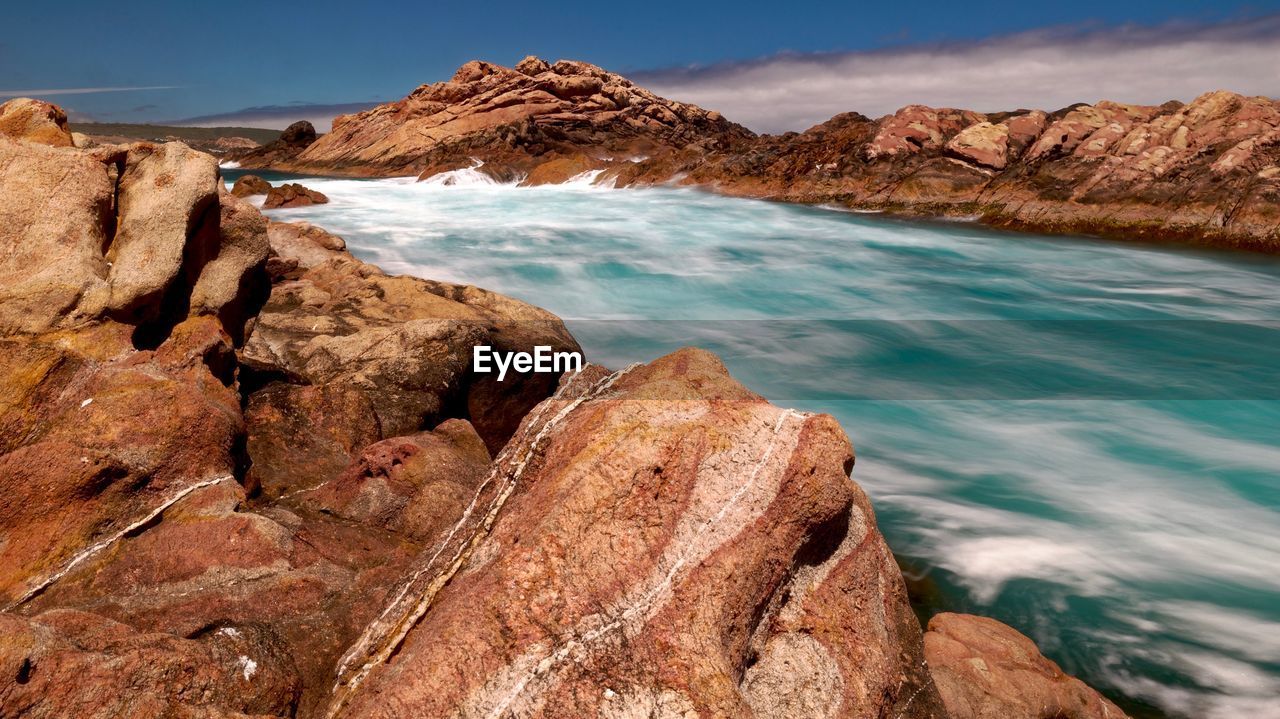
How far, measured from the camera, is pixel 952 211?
3203cm

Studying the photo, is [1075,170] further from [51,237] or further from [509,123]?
[509,123]

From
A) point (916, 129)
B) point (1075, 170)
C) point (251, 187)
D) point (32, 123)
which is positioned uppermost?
point (916, 129)

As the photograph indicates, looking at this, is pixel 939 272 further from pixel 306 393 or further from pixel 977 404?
pixel 306 393

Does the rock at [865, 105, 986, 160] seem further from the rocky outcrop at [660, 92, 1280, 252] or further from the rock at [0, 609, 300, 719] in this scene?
the rock at [0, 609, 300, 719]

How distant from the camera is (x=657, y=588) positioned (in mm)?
3461

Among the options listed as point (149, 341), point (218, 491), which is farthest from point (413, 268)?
point (218, 491)

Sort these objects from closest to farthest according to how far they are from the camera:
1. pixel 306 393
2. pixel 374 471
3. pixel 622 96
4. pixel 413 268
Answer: pixel 374 471 < pixel 306 393 < pixel 413 268 < pixel 622 96

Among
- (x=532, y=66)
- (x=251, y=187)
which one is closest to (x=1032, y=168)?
(x=251, y=187)

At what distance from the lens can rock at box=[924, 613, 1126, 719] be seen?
16.6 ft

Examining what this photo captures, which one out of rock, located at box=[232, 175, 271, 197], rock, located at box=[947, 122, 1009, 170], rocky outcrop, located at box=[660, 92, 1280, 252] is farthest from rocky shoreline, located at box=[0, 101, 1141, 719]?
rock, located at box=[947, 122, 1009, 170]

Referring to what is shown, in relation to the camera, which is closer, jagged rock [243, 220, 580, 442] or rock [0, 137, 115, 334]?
rock [0, 137, 115, 334]

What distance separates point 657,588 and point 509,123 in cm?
8172

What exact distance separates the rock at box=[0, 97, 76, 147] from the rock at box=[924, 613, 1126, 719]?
8.74 metres

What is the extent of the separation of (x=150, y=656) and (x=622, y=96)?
90001 mm
